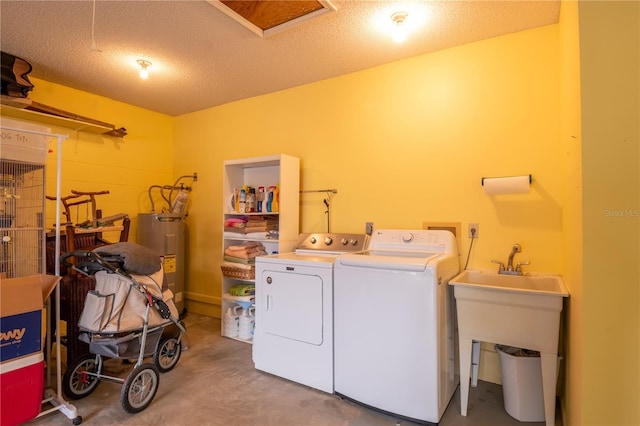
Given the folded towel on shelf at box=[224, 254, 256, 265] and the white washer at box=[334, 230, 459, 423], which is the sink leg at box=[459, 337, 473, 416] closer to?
the white washer at box=[334, 230, 459, 423]

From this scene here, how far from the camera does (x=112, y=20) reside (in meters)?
2.30

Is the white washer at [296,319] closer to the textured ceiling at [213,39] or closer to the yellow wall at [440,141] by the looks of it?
the yellow wall at [440,141]

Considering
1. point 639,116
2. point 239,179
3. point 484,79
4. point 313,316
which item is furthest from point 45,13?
point 639,116

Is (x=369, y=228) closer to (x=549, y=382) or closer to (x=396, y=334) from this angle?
(x=396, y=334)

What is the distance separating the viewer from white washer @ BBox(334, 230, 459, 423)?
1.93 meters

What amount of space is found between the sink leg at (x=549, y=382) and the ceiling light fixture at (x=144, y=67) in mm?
3608

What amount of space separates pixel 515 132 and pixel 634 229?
138cm

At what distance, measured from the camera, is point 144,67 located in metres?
3.00

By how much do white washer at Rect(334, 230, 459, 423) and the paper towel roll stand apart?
554 millimetres

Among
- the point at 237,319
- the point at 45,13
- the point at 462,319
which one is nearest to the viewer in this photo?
the point at 462,319

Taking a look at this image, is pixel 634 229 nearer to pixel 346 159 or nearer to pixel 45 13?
pixel 346 159

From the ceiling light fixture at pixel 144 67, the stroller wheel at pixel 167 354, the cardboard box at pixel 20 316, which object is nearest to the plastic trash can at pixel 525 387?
the stroller wheel at pixel 167 354

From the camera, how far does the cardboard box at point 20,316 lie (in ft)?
5.66

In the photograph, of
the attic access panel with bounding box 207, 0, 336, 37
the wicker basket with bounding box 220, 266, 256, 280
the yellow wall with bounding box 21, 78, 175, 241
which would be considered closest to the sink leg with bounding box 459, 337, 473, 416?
the wicker basket with bounding box 220, 266, 256, 280
